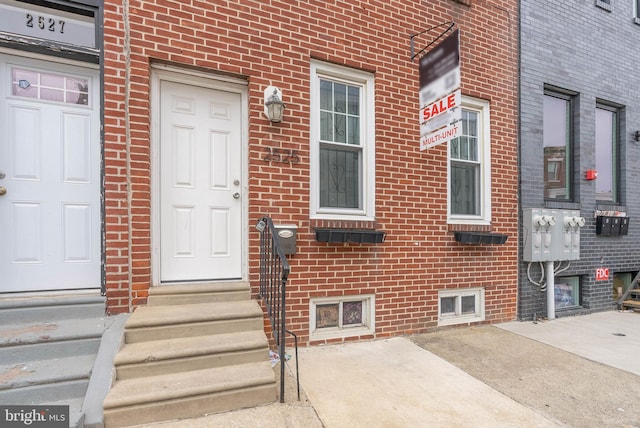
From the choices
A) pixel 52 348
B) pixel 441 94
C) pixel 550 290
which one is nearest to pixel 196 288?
pixel 52 348

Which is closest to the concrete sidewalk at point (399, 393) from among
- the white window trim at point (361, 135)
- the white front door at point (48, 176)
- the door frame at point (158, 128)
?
the door frame at point (158, 128)

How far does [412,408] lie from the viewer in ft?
8.16

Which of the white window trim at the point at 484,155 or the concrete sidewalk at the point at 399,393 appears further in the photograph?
the white window trim at the point at 484,155

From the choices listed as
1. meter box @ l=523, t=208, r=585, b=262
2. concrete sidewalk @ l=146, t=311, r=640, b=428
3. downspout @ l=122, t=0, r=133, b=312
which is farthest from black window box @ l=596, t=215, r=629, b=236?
downspout @ l=122, t=0, r=133, b=312

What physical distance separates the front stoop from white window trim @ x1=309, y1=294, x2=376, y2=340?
783mm

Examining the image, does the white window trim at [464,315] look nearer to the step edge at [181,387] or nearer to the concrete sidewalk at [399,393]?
the concrete sidewalk at [399,393]

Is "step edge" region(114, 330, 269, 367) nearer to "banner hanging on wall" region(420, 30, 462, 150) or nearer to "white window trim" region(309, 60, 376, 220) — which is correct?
"white window trim" region(309, 60, 376, 220)

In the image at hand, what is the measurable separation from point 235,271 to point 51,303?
150cm

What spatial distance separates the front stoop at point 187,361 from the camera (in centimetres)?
222

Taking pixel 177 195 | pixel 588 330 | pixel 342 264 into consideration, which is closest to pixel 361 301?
pixel 342 264

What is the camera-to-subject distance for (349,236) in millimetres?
3564

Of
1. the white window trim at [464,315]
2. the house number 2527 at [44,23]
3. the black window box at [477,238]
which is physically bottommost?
the white window trim at [464,315]

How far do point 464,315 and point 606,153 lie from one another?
4027mm

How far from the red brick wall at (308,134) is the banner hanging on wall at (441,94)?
0.80 feet
